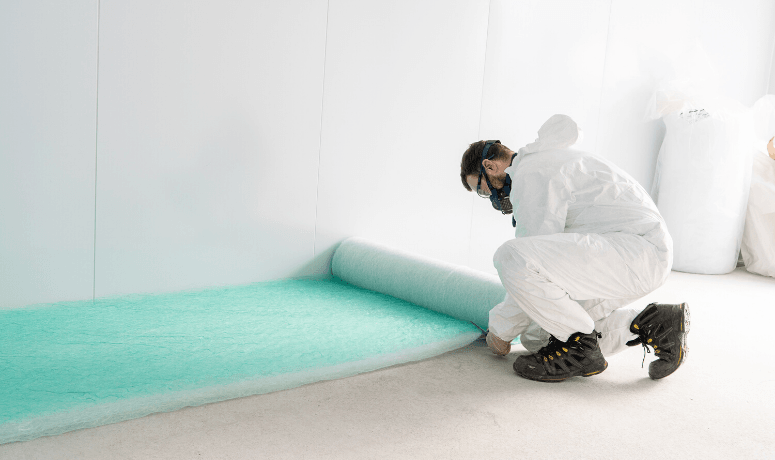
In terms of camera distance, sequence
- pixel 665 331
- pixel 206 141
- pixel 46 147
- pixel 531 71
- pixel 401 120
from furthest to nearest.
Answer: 1. pixel 531 71
2. pixel 401 120
3. pixel 206 141
4. pixel 46 147
5. pixel 665 331

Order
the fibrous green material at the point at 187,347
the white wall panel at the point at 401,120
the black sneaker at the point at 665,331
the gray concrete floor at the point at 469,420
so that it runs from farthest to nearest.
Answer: the white wall panel at the point at 401,120, the black sneaker at the point at 665,331, the fibrous green material at the point at 187,347, the gray concrete floor at the point at 469,420

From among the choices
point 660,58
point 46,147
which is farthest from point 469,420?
point 660,58

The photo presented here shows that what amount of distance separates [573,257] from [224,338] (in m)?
1.28

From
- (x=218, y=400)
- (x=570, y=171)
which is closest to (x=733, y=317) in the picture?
(x=570, y=171)

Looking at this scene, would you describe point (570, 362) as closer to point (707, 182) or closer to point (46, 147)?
point (46, 147)

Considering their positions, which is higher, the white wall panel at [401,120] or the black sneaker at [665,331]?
the white wall panel at [401,120]

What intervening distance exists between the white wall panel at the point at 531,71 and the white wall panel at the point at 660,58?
0.24 metres

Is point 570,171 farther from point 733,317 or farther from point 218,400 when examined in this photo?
point 733,317

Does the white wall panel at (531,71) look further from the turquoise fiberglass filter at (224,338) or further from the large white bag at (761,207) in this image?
the large white bag at (761,207)

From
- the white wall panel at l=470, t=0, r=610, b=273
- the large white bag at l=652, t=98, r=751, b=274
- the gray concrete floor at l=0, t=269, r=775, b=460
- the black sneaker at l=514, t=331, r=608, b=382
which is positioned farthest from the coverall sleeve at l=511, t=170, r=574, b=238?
the large white bag at l=652, t=98, r=751, b=274

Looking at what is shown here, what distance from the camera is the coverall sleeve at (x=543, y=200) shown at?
2295 mm

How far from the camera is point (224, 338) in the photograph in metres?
2.46

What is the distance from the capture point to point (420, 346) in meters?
2.51

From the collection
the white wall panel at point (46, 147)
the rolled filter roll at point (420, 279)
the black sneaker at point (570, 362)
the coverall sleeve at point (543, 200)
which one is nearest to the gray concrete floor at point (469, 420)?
the black sneaker at point (570, 362)
